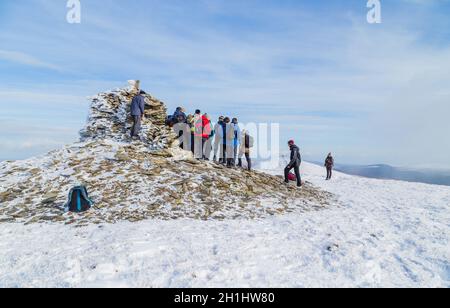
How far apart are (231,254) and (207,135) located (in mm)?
10802

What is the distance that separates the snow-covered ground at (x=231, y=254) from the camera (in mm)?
6078

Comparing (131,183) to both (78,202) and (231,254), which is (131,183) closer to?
(78,202)

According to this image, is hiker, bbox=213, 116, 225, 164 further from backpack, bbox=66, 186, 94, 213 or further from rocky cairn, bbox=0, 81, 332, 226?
backpack, bbox=66, 186, 94, 213

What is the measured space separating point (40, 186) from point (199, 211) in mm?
7858

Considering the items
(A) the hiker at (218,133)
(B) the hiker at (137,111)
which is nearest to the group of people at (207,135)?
(A) the hiker at (218,133)

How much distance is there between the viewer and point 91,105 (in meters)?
19.1

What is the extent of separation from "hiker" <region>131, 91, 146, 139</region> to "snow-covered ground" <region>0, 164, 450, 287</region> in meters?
8.81

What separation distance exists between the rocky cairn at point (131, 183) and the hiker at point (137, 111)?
0.47 metres

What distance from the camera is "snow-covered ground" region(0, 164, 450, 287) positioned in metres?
6.08

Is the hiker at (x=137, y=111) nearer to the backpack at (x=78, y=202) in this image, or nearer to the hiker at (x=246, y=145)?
the hiker at (x=246, y=145)

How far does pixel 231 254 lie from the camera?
23.8 ft

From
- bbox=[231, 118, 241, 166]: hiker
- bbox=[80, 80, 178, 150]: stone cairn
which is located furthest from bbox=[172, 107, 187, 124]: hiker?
bbox=[231, 118, 241, 166]: hiker
